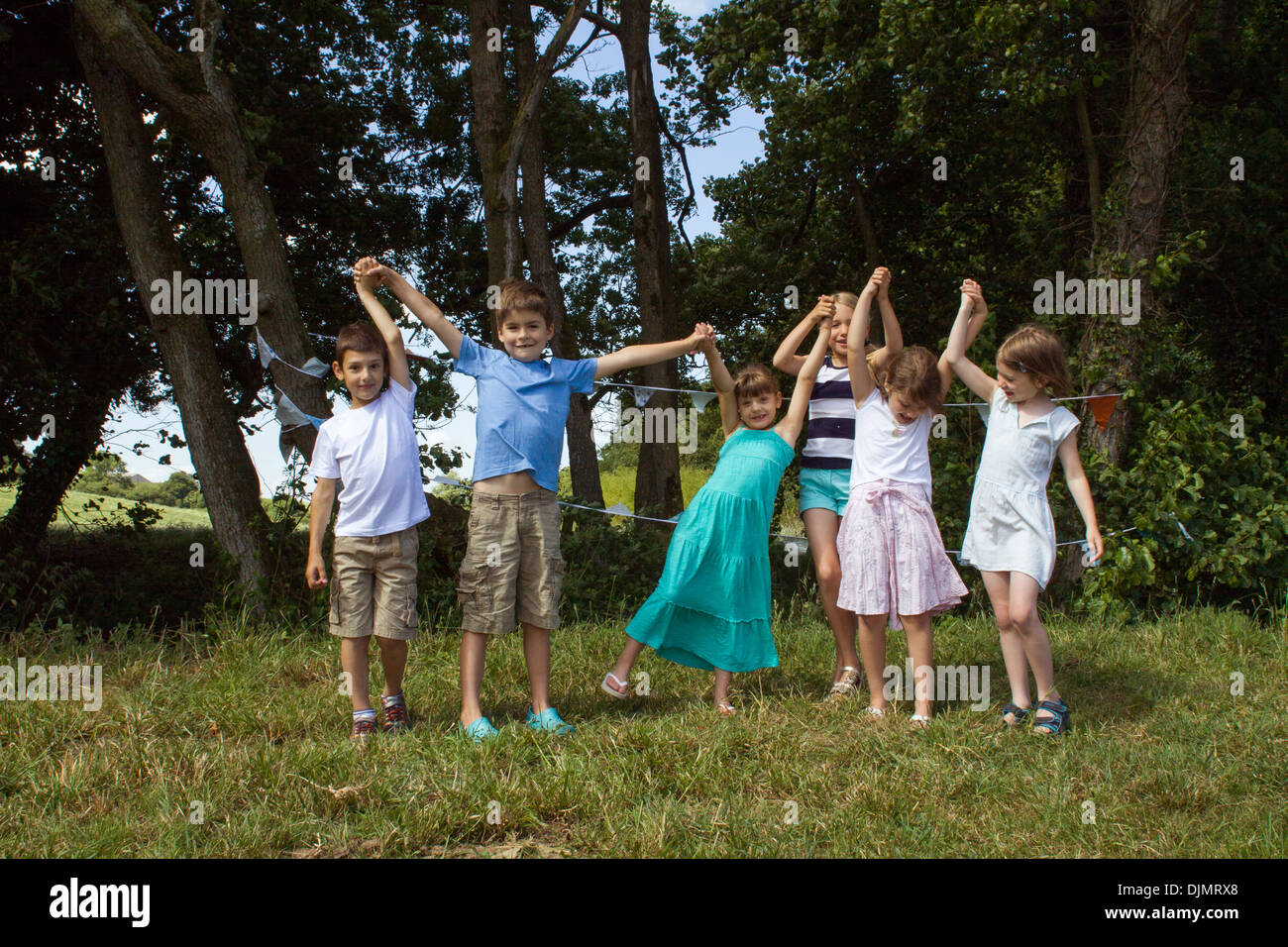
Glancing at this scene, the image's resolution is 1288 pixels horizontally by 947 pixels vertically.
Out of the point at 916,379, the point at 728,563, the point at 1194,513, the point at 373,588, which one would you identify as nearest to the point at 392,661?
the point at 373,588

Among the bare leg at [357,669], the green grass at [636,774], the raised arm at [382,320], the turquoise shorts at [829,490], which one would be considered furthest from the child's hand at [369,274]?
the turquoise shorts at [829,490]

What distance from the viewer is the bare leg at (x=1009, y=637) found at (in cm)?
438

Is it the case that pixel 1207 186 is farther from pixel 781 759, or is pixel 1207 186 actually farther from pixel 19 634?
pixel 19 634

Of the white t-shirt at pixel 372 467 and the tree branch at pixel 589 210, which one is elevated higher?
the tree branch at pixel 589 210

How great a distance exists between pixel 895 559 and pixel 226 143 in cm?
516

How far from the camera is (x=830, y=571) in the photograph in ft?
15.6

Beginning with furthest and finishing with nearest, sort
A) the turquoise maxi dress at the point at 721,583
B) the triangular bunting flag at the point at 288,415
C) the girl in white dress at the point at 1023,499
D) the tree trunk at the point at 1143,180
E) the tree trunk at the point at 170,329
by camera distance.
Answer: the tree trunk at the point at 1143,180 → the tree trunk at the point at 170,329 → the triangular bunting flag at the point at 288,415 → the turquoise maxi dress at the point at 721,583 → the girl in white dress at the point at 1023,499

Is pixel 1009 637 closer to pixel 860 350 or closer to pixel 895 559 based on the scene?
pixel 895 559

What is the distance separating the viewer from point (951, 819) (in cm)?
336

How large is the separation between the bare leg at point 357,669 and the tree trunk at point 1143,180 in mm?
5600

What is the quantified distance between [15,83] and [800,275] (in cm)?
861

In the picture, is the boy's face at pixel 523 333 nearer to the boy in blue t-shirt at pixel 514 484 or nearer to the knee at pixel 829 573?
the boy in blue t-shirt at pixel 514 484

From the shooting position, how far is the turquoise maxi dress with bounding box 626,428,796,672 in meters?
4.52

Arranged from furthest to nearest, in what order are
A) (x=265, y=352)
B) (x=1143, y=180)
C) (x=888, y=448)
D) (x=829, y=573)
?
(x=1143, y=180) → (x=265, y=352) → (x=829, y=573) → (x=888, y=448)
